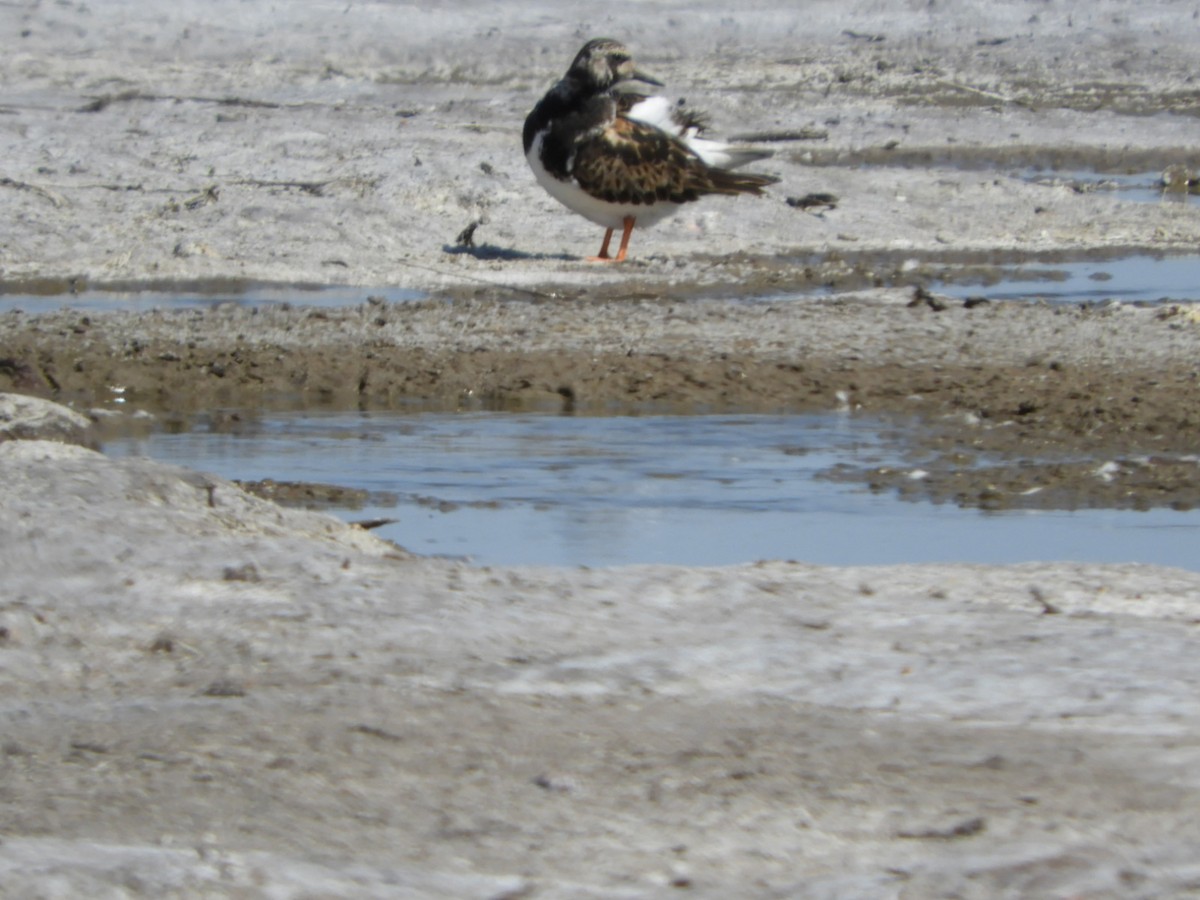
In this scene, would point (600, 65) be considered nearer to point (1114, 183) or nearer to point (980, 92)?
point (1114, 183)

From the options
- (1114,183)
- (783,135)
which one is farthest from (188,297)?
(783,135)

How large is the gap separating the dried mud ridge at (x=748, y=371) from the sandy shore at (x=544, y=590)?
1.1 inches

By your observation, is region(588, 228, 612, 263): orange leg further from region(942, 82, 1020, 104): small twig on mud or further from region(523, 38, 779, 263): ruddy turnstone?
region(942, 82, 1020, 104): small twig on mud

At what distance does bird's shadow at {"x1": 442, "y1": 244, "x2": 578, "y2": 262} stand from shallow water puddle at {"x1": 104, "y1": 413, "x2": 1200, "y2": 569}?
4.15 m

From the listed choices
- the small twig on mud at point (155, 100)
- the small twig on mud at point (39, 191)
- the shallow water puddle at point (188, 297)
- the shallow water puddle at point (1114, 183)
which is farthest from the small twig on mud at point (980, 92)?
the shallow water puddle at point (188, 297)

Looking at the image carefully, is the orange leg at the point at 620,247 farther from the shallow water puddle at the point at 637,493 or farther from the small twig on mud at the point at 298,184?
the shallow water puddle at the point at 637,493

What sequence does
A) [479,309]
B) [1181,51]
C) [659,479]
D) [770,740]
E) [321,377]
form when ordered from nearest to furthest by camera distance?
[770,740], [659,479], [321,377], [479,309], [1181,51]

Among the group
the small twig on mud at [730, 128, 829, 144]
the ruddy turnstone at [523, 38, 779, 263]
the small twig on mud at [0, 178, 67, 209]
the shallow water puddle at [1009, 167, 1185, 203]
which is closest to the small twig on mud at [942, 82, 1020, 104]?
the small twig on mud at [730, 128, 829, 144]

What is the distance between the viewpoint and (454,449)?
23.0 feet

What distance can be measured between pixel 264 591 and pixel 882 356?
4.73m

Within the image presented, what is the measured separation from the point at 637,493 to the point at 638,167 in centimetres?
530

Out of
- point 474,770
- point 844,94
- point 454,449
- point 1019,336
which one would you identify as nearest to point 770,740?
point 474,770

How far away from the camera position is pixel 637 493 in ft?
20.7

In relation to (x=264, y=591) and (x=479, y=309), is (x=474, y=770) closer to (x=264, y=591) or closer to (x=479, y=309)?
(x=264, y=591)
